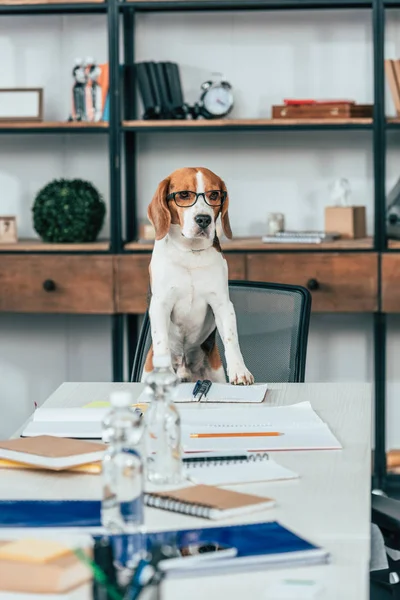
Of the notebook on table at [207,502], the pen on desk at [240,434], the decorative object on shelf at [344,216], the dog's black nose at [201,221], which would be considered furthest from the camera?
the decorative object on shelf at [344,216]

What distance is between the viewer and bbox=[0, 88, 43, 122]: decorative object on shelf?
150 inches

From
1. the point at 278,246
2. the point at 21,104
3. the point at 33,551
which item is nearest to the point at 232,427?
the point at 33,551

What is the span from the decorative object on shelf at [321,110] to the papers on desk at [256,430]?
2001mm

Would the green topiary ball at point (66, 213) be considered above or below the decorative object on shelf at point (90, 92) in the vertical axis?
below

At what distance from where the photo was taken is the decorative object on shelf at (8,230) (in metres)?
3.82

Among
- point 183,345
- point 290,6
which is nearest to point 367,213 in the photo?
point 290,6

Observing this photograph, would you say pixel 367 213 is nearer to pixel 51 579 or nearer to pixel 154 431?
pixel 154 431

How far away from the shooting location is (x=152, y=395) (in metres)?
1.43

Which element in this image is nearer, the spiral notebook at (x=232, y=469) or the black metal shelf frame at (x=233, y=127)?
the spiral notebook at (x=232, y=469)

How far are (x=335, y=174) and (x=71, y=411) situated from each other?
243 cm

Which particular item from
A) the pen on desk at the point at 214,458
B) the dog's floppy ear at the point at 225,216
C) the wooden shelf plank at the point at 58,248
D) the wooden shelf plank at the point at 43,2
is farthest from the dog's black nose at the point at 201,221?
the wooden shelf plank at the point at 43,2

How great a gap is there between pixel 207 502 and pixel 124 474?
0.19 meters

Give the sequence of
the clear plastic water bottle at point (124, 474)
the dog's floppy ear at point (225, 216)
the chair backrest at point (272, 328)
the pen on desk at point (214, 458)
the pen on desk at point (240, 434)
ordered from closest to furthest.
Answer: the clear plastic water bottle at point (124, 474) → the pen on desk at point (214, 458) → the pen on desk at point (240, 434) → the dog's floppy ear at point (225, 216) → the chair backrest at point (272, 328)

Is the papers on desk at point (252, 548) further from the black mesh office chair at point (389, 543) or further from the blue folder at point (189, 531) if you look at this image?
the black mesh office chair at point (389, 543)
